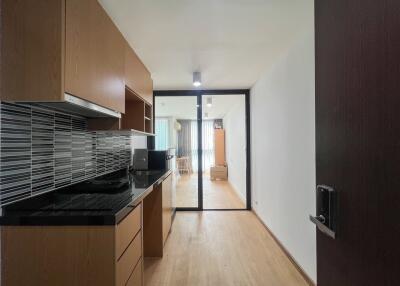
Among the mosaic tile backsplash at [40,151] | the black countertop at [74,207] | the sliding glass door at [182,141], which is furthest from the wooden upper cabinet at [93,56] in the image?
the sliding glass door at [182,141]

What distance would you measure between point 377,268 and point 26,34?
1.65 meters

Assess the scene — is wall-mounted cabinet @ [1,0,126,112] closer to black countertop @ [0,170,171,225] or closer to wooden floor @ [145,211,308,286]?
black countertop @ [0,170,171,225]

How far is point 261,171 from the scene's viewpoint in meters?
3.77

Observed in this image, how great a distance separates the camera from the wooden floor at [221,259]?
2.23 m

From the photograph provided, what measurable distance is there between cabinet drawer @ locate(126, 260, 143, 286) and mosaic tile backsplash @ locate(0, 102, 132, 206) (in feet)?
2.52

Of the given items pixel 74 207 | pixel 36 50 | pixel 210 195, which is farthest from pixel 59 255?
pixel 210 195

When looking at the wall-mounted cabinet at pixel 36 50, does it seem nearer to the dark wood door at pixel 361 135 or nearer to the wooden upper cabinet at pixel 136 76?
the wooden upper cabinet at pixel 136 76

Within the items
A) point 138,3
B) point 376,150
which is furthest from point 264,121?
point 376,150

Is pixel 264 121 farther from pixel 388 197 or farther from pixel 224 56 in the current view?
pixel 388 197

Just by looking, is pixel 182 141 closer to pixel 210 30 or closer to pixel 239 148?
pixel 239 148

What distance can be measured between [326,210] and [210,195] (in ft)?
15.7

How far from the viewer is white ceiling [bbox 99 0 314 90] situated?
177cm

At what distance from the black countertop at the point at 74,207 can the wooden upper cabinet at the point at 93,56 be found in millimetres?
612

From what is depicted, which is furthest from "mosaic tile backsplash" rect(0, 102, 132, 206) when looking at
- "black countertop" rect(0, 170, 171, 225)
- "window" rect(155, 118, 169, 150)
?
"window" rect(155, 118, 169, 150)
